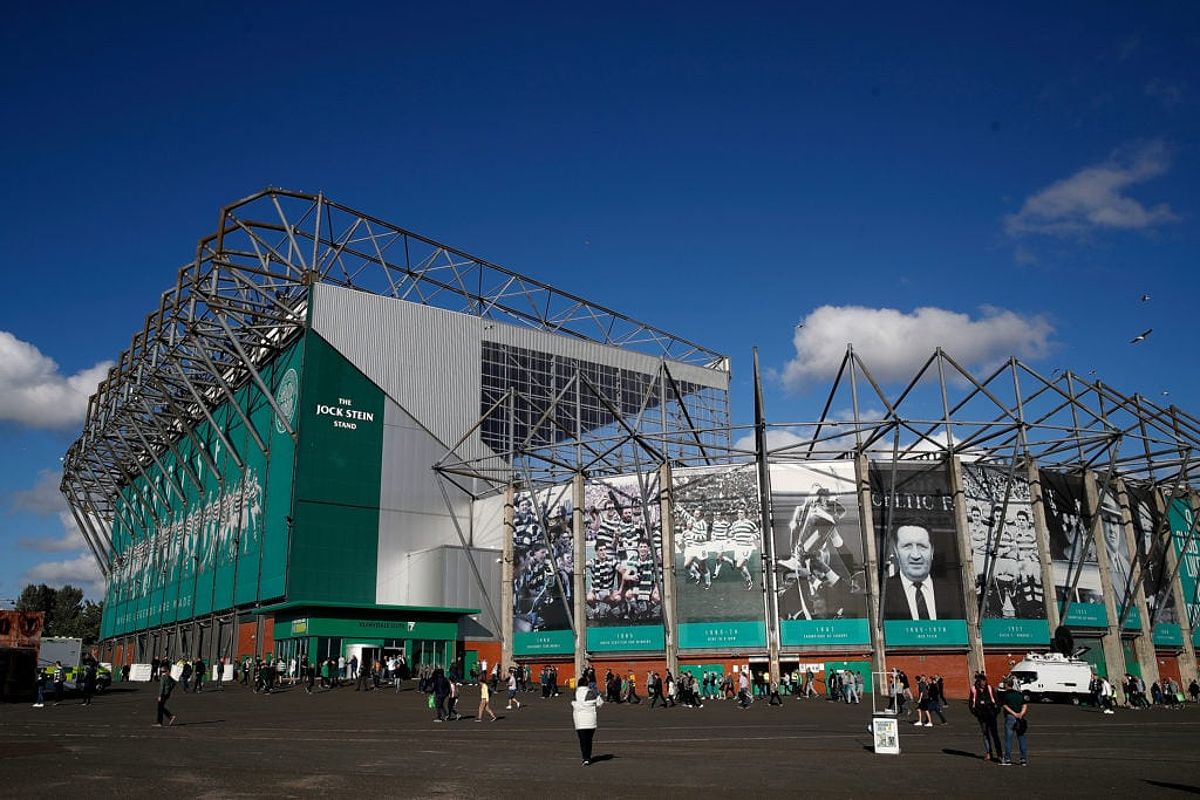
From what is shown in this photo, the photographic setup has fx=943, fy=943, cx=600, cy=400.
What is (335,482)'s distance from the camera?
61625mm

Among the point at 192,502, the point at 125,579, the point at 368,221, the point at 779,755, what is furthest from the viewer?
the point at 125,579

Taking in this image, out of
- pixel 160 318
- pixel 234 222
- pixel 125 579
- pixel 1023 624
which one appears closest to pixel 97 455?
pixel 125 579

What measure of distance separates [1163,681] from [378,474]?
51535mm

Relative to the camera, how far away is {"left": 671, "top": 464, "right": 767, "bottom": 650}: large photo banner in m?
54.4

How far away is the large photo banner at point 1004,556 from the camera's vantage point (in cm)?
5294

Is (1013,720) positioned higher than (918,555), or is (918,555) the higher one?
(918,555)

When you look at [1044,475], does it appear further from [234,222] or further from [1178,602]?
[234,222]

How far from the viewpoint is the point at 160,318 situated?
6994 cm
